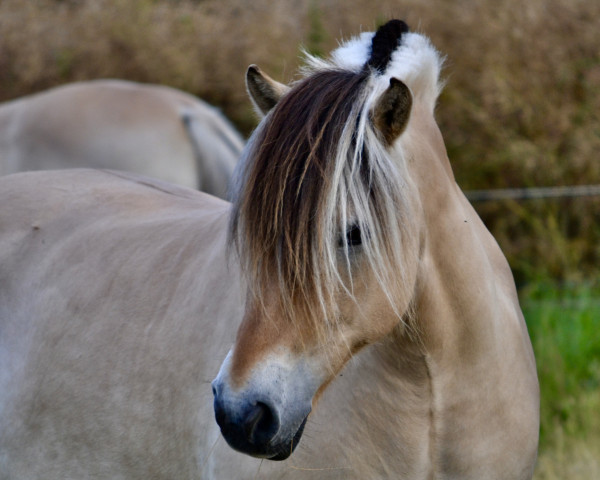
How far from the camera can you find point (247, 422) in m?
1.60

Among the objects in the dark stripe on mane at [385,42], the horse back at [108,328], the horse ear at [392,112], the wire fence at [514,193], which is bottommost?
the wire fence at [514,193]

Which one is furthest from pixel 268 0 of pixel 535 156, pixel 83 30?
pixel 535 156

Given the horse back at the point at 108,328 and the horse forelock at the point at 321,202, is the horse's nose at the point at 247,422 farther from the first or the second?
the horse back at the point at 108,328

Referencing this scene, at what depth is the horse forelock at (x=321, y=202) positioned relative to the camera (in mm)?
1694

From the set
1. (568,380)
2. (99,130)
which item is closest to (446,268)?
(568,380)

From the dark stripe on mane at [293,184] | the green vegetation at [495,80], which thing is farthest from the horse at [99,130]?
the dark stripe on mane at [293,184]

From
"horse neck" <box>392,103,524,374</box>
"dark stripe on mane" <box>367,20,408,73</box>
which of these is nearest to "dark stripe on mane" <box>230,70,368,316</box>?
"dark stripe on mane" <box>367,20,408,73</box>

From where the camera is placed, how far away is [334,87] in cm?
181

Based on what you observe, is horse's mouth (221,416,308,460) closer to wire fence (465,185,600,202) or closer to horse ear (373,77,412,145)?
horse ear (373,77,412,145)

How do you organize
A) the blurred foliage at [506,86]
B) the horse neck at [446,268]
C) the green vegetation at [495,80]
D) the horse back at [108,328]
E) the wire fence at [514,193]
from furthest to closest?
the blurred foliage at [506,86], the wire fence at [514,193], the green vegetation at [495,80], the horse back at [108,328], the horse neck at [446,268]

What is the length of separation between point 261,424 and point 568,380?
298cm

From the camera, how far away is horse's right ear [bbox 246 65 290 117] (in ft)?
6.50

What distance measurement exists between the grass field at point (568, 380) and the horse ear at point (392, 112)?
2.35 m

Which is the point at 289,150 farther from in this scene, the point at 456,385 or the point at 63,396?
the point at 63,396
